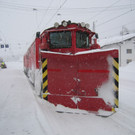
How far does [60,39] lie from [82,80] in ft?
5.57

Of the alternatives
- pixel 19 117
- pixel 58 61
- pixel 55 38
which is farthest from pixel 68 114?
pixel 55 38

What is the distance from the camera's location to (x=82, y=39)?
4.51 meters

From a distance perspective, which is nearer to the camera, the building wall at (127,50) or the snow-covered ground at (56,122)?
the snow-covered ground at (56,122)

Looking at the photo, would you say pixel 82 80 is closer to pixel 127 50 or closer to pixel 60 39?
pixel 60 39

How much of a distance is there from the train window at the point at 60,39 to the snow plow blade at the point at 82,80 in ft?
3.19

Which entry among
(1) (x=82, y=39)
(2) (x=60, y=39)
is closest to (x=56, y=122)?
(2) (x=60, y=39)

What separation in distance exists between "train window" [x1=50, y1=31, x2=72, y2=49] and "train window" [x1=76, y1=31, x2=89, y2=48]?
0.34 metres

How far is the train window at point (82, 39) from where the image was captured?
433 cm

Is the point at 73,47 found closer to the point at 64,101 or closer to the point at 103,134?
the point at 64,101

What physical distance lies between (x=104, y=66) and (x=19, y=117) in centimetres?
232

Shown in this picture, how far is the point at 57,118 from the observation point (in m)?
2.87

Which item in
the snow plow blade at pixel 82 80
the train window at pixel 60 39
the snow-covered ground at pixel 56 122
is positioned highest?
the train window at pixel 60 39

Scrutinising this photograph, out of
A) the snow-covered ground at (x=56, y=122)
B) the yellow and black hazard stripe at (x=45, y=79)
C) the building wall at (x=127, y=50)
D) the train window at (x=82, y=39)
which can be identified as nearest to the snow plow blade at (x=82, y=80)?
the yellow and black hazard stripe at (x=45, y=79)

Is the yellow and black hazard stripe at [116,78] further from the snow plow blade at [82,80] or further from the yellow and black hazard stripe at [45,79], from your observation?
the yellow and black hazard stripe at [45,79]
